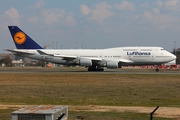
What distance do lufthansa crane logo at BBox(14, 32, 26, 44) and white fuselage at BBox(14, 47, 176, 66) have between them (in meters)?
2.13

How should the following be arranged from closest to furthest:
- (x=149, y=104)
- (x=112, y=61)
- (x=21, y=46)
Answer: (x=149, y=104)
(x=112, y=61)
(x=21, y=46)

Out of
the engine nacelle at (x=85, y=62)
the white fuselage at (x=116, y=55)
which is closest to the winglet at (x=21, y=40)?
the white fuselage at (x=116, y=55)

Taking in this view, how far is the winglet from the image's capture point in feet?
187

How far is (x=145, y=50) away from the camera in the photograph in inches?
2144

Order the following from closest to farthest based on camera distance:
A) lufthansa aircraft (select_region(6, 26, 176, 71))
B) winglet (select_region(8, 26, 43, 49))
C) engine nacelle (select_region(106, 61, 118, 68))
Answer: engine nacelle (select_region(106, 61, 118, 68)) < lufthansa aircraft (select_region(6, 26, 176, 71)) < winglet (select_region(8, 26, 43, 49))

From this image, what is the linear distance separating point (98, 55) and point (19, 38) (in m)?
13.3

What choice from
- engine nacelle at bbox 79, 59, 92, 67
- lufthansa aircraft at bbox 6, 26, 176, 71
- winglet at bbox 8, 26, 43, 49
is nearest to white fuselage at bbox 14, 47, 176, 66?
lufthansa aircraft at bbox 6, 26, 176, 71

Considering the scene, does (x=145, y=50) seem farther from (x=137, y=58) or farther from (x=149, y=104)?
(x=149, y=104)

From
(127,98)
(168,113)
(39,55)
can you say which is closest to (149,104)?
(127,98)

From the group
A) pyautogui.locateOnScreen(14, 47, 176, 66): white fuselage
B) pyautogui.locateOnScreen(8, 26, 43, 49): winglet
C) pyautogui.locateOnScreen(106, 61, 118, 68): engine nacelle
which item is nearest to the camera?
pyautogui.locateOnScreen(106, 61, 118, 68): engine nacelle

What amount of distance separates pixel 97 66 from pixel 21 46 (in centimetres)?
1288

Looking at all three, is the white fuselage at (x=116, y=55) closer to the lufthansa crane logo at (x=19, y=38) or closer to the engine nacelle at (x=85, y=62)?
the engine nacelle at (x=85, y=62)

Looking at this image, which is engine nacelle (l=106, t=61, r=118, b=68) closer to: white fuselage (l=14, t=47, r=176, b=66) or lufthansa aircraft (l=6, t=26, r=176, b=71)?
lufthansa aircraft (l=6, t=26, r=176, b=71)

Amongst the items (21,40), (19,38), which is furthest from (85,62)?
(19,38)
